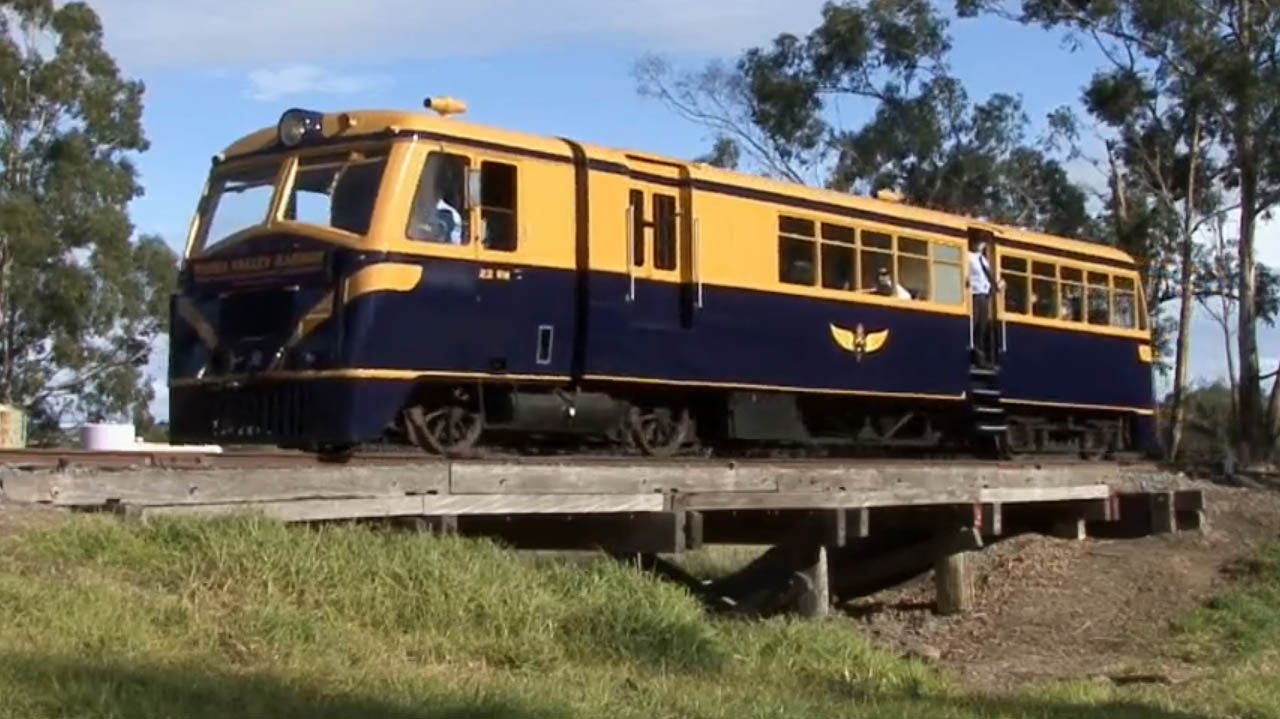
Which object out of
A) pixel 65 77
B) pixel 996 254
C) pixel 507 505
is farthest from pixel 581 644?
pixel 65 77

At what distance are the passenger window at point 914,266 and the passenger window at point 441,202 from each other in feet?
22.4

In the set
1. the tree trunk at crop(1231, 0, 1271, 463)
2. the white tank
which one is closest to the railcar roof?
the white tank

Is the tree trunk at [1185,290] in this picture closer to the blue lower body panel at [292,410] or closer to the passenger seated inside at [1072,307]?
the passenger seated inside at [1072,307]

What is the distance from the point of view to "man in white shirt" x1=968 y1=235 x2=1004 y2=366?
21094mm

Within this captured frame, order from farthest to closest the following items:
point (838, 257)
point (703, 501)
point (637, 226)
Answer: point (838, 257)
point (637, 226)
point (703, 501)

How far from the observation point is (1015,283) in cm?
2228

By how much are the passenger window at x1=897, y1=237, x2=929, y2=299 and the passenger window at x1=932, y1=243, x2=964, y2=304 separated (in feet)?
0.51

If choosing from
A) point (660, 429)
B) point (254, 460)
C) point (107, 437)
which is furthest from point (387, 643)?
point (107, 437)

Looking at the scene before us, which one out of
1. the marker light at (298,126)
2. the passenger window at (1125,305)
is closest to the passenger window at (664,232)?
the marker light at (298,126)

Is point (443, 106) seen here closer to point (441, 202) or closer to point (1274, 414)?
point (441, 202)

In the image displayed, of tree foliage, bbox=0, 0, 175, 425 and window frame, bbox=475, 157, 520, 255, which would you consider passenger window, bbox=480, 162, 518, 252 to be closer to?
window frame, bbox=475, 157, 520, 255

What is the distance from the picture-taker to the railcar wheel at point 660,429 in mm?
16469

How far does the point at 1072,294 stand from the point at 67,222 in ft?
79.0

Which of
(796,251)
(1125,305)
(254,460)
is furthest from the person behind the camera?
(1125,305)
